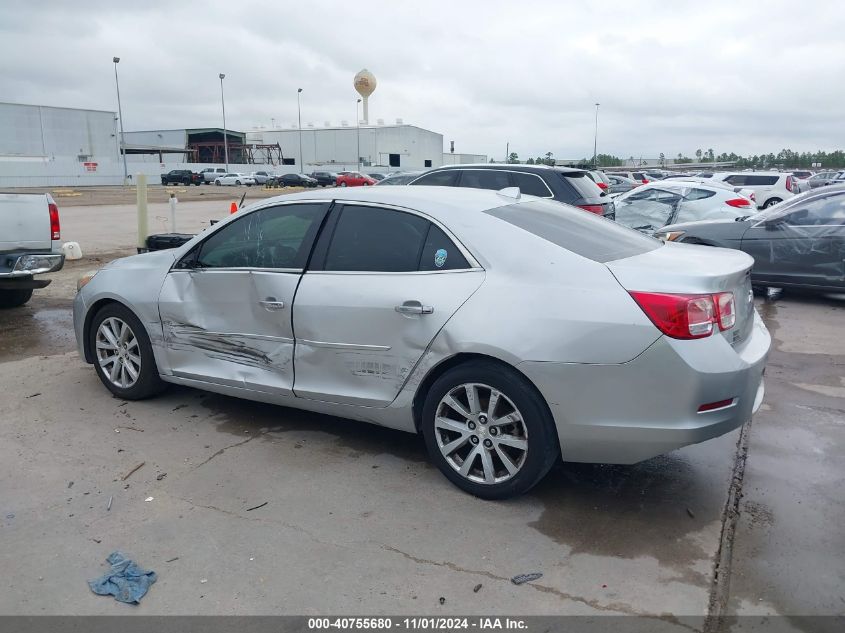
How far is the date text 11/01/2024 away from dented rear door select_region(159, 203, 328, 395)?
1880 mm

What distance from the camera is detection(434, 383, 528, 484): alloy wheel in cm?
380

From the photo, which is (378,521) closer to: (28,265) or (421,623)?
(421,623)

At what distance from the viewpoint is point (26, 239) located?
26.1 feet

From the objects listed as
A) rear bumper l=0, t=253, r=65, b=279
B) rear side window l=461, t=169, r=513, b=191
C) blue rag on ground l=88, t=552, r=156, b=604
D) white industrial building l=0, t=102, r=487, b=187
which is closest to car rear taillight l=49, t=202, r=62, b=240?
rear bumper l=0, t=253, r=65, b=279

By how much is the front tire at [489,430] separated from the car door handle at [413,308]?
35 cm

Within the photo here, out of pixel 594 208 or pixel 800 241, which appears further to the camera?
pixel 594 208

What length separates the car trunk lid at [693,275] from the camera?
357 centimetres

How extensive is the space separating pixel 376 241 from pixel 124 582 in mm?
2231

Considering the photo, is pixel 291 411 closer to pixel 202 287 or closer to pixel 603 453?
pixel 202 287

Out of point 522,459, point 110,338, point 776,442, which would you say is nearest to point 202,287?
point 110,338

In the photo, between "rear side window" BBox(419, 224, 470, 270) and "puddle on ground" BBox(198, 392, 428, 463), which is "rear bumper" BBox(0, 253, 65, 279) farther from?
"rear side window" BBox(419, 224, 470, 270)

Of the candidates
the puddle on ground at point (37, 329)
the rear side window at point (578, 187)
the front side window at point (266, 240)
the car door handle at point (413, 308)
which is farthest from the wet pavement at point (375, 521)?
the rear side window at point (578, 187)

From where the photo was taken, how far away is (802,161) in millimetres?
88250

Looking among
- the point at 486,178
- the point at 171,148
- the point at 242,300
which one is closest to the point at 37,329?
the point at 242,300
